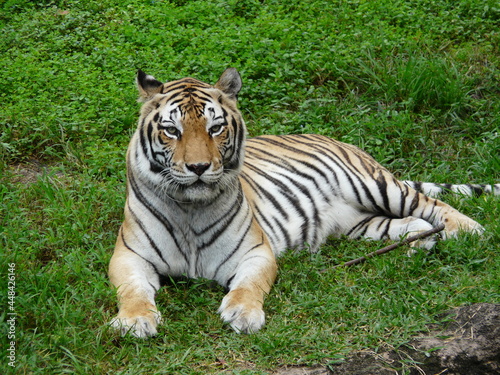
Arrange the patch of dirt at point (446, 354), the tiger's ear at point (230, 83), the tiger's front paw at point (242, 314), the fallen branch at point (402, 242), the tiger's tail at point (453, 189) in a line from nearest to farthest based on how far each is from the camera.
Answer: the patch of dirt at point (446, 354) → the tiger's front paw at point (242, 314) → the tiger's ear at point (230, 83) → the fallen branch at point (402, 242) → the tiger's tail at point (453, 189)

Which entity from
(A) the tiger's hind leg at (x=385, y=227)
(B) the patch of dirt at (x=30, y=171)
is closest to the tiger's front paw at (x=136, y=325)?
(A) the tiger's hind leg at (x=385, y=227)

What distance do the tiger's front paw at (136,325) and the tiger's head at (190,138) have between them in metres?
0.77

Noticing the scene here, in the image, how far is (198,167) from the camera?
13.1 ft

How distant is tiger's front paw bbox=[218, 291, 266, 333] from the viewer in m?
3.85

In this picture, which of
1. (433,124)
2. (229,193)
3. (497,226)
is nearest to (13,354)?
(229,193)

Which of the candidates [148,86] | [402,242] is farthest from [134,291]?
[402,242]

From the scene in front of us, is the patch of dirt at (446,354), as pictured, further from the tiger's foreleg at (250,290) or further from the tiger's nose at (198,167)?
the tiger's nose at (198,167)

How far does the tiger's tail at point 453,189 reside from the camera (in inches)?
217

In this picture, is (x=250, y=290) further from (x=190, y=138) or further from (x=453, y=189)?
(x=453, y=189)

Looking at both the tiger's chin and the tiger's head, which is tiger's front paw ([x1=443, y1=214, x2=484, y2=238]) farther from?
the tiger's chin

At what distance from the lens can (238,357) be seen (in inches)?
145

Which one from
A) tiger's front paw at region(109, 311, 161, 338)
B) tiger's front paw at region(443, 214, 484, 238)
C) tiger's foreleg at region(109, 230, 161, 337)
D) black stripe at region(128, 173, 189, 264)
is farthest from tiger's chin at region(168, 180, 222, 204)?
tiger's front paw at region(443, 214, 484, 238)

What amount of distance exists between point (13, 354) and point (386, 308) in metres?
2.00

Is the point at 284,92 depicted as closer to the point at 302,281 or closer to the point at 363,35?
the point at 363,35
